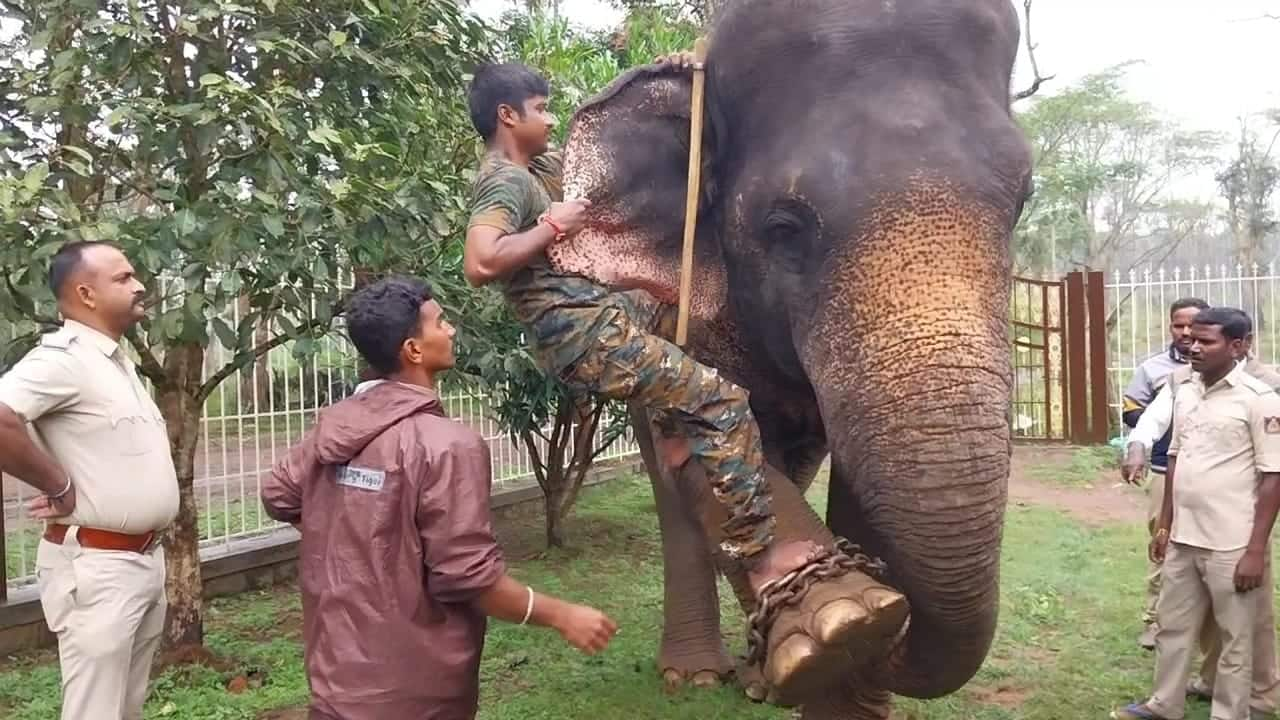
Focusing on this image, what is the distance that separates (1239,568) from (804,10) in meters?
2.44

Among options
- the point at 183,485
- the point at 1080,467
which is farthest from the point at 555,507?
the point at 1080,467

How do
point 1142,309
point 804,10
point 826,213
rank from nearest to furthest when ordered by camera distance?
1. point 826,213
2. point 804,10
3. point 1142,309

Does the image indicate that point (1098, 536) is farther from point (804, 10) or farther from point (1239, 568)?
point (804, 10)

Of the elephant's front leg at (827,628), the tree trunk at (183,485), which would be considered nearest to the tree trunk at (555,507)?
the tree trunk at (183,485)

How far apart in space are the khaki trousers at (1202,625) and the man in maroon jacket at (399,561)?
262 centimetres

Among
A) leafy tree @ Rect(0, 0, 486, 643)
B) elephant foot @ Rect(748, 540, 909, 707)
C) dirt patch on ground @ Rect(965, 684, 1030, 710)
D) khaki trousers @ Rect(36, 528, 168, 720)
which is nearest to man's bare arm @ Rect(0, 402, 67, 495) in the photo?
khaki trousers @ Rect(36, 528, 168, 720)

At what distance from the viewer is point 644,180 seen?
12.1 feet

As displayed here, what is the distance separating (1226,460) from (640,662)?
8.64ft

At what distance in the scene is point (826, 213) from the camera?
295 cm

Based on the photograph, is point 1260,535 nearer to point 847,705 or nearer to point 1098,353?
point 847,705

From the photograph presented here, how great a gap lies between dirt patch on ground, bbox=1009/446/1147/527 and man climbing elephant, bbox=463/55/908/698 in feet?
22.2

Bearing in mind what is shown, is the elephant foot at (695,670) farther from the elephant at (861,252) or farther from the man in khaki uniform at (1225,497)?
the man in khaki uniform at (1225,497)

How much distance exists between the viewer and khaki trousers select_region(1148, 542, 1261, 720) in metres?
4.05

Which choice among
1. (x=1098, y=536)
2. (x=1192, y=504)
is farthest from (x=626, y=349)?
(x=1098, y=536)
